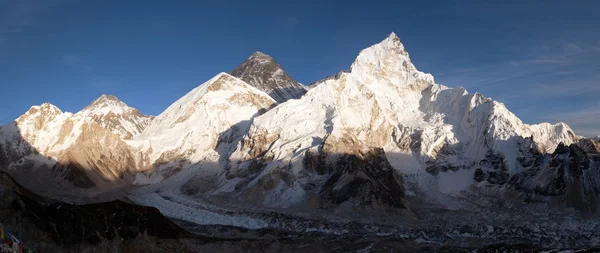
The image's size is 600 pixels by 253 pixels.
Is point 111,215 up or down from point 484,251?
up

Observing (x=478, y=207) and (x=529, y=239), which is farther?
(x=478, y=207)

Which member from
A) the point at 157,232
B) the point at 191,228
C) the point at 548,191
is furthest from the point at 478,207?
the point at 157,232

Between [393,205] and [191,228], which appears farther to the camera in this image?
[393,205]

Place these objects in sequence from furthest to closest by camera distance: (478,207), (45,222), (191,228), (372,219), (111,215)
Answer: (478,207) < (372,219) < (191,228) < (111,215) < (45,222)

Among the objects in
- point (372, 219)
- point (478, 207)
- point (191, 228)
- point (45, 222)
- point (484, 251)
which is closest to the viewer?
point (45, 222)

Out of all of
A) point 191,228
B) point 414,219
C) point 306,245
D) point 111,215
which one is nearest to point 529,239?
point 414,219

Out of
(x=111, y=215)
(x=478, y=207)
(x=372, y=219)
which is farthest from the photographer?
(x=478, y=207)

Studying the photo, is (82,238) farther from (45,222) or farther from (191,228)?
(191,228)

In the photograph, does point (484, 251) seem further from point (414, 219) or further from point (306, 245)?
point (414, 219)

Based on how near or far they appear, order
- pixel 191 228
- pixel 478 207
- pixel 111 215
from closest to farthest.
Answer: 1. pixel 111 215
2. pixel 191 228
3. pixel 478 207
